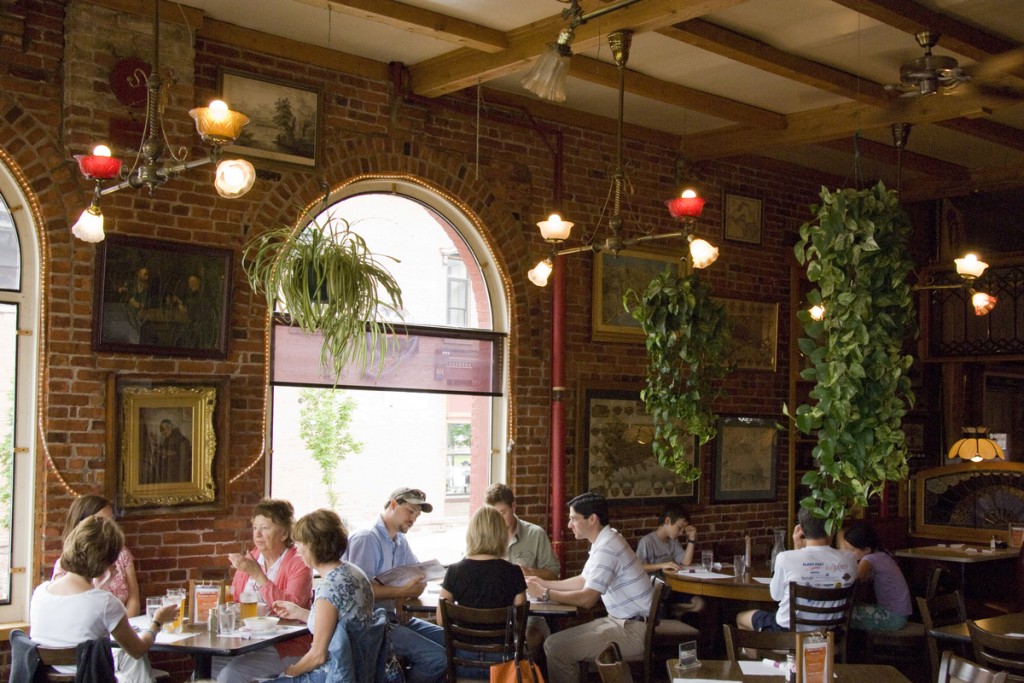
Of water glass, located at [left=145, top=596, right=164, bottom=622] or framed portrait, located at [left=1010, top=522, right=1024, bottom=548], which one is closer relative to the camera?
water glass, located at [left=145, top=596, right=164, bottom=622]

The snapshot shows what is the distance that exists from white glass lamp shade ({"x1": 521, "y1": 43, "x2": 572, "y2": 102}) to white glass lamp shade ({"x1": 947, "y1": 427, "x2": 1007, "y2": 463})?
691 centimetres

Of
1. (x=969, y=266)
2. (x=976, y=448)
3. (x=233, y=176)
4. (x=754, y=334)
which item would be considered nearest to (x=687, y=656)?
(x=233, y=176)

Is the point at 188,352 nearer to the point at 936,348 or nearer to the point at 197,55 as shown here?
the point at 197,55

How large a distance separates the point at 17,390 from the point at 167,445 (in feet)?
2.68

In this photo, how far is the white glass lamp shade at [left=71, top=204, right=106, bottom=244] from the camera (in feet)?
17.1

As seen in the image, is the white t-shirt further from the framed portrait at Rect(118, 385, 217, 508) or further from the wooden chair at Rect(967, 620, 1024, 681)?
the wooden chair at Rect(967, 620, 1024, 681)

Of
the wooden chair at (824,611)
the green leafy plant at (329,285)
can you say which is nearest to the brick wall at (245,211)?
the green leafy plant at (329,285)

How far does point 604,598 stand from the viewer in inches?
252

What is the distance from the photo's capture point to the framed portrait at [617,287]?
328 inches

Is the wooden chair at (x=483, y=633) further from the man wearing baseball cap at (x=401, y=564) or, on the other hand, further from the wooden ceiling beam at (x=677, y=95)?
the wooden ceiling beam at (x=677, y=95)

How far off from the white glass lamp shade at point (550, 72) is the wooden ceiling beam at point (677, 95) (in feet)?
7.23

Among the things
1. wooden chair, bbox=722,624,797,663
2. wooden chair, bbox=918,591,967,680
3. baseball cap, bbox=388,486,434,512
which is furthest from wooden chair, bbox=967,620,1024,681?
baseball cap, bbox=388,486,434,512

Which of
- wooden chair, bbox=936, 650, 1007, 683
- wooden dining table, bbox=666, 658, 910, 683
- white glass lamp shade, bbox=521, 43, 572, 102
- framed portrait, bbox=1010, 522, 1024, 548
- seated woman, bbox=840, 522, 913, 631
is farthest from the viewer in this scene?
framed portrait, bbox=1010, 522, 1024, 548

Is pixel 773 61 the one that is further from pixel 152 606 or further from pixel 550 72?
pixel 152 606
